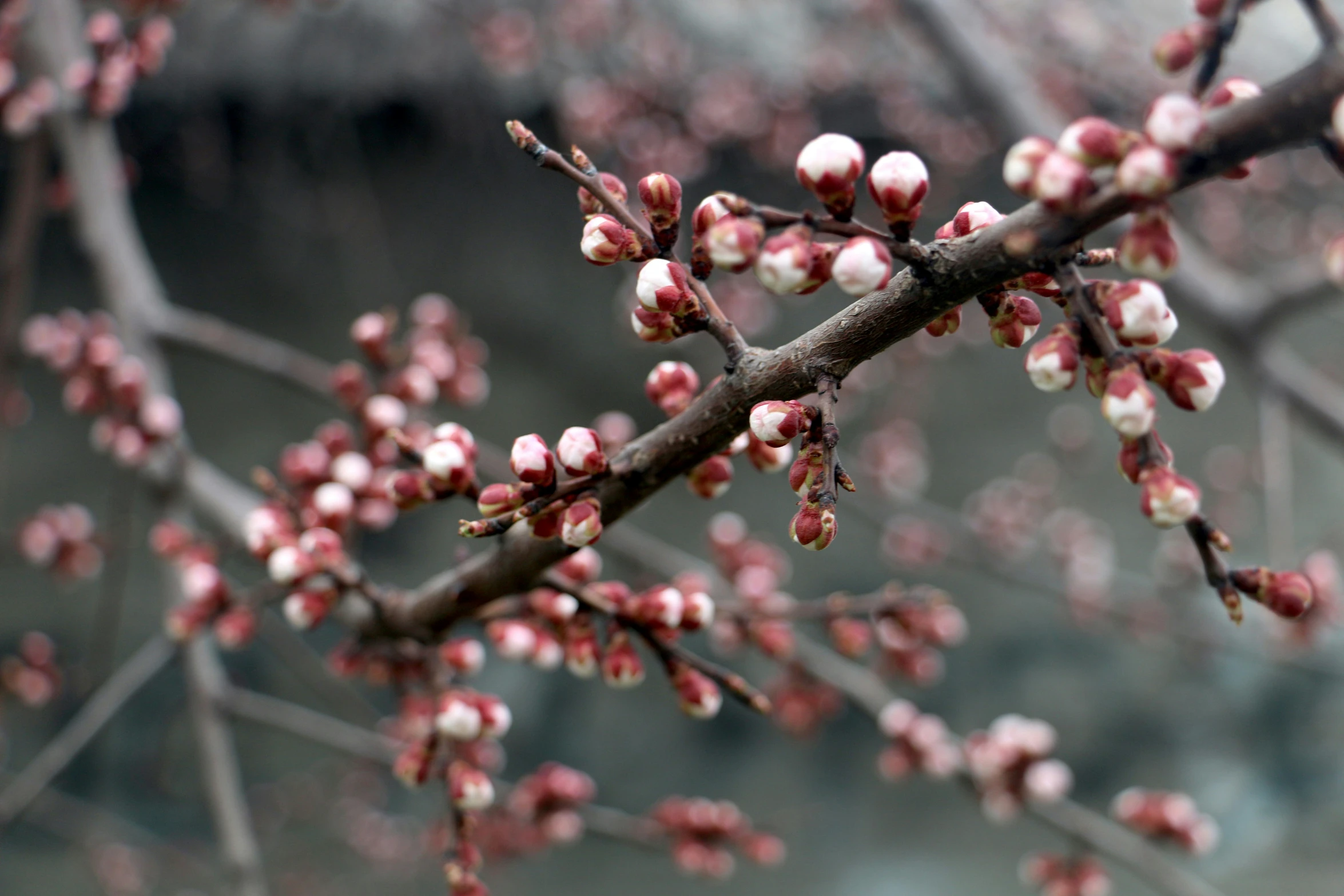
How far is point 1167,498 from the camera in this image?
1.11ft

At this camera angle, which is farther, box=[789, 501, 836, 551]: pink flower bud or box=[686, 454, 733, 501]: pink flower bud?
box=[686, 454, 733, 501]: pink flower bud

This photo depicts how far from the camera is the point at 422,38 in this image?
188 centimetres

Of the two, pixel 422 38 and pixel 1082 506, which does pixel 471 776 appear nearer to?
pixel 422 38

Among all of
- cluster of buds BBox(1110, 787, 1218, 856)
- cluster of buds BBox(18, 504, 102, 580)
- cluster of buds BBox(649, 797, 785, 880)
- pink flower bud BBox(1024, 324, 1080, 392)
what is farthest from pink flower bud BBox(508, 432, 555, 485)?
cluster of buds BBox(18, 504, 102, 580)

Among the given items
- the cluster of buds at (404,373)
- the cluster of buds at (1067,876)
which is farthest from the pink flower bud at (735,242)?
the cluster of buds at (1067,876)

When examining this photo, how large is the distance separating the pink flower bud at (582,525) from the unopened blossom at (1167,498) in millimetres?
228

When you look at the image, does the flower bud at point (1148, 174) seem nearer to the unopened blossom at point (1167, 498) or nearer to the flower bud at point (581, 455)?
the unopened blossom at point (1167, 498)

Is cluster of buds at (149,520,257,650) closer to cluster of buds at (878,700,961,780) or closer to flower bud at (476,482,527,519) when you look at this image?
flower bud at (476,482,527,519)

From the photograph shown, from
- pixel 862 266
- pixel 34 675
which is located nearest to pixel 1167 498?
pixel 862 266

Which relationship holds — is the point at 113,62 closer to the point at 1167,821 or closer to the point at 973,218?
the point at 973,218

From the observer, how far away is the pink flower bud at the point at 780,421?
0.35 meters

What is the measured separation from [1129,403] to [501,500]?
273 millimetres

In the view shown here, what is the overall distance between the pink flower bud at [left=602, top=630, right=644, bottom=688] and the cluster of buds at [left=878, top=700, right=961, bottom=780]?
0.49 m

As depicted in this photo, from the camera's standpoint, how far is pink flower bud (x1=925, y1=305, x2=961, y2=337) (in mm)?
375
